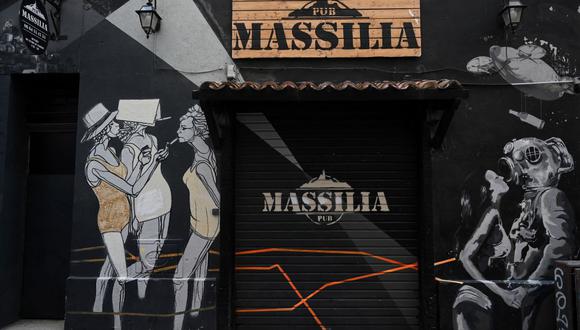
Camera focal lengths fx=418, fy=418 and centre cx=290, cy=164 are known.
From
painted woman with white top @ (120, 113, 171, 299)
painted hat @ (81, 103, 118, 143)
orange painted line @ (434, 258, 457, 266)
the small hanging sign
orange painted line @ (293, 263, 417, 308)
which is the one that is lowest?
orange painted line @ (293, 263, 417, 308)

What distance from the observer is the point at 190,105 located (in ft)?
20.8

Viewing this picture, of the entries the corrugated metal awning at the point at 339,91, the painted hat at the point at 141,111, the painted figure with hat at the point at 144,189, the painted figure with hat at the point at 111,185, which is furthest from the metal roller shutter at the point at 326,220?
the painted figure with hat at the point at 111,185

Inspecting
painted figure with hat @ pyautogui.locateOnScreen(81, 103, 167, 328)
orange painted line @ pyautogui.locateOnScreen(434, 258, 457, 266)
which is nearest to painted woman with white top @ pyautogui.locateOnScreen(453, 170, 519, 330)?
orange painted line @ pyautogui.locateOnScreen(434, 258, 457, 266)

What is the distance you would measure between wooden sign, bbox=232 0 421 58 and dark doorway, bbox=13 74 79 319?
2930mm

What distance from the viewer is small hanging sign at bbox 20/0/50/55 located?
586 cm

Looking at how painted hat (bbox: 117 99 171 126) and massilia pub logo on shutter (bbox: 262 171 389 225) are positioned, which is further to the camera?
painted hat (bbox: 117 99 171 126)

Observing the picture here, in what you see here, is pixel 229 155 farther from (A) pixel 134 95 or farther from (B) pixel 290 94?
(A) pixel 134 95

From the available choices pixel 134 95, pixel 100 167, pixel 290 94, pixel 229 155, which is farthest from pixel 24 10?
pixel 290 94

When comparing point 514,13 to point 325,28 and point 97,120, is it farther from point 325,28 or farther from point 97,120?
point 97,120

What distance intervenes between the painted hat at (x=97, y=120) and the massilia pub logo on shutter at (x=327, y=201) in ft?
9.02

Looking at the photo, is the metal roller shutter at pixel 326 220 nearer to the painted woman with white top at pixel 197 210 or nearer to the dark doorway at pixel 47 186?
the painted woman with white top at pixel 197 210

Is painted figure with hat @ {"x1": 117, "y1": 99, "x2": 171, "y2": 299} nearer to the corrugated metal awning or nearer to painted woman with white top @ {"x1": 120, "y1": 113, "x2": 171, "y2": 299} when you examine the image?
painted woman with white top @ {"x1": 120, "y1": 113, "x2": 171, "y2": 299}

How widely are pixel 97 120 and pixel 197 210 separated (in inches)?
81.8

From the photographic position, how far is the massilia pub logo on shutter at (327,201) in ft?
20.2
